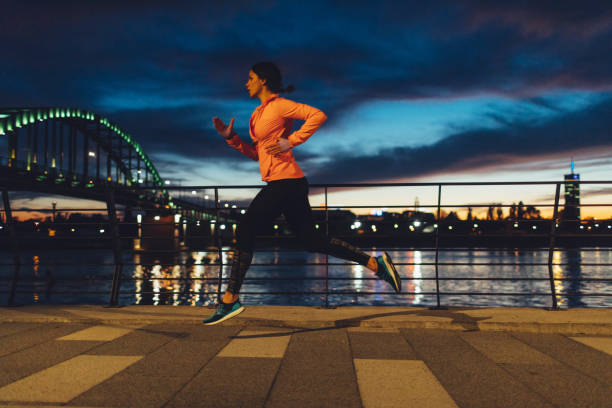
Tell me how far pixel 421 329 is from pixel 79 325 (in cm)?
299

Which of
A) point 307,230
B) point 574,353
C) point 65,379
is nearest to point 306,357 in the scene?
point 307,230

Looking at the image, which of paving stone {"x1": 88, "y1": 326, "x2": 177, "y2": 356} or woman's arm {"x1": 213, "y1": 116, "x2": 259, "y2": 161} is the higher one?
woman's arm {"x1": 213, "y1": 116, "x2": 259, "y2": 161}

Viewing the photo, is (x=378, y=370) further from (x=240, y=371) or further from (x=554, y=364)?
(x=554, y=364)

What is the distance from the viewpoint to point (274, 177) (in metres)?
3.71

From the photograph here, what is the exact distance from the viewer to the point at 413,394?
2605mm

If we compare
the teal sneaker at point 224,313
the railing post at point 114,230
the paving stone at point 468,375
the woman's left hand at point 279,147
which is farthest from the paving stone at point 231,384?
the railing post at point 114,230

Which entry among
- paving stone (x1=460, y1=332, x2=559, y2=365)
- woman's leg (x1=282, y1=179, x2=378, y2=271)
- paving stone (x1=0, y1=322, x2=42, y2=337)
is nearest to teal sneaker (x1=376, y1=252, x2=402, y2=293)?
woman's leg (x1=282, y1=179, x2=378, y2=271)

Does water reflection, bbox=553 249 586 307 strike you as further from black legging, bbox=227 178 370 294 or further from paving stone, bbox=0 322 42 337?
paving stone, bbox=0 322 42 337

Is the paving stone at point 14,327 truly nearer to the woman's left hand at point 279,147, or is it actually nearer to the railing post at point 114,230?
the railing post at point 114,230

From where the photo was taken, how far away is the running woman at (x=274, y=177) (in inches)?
145

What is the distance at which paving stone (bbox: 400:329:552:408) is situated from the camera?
8.21 feet

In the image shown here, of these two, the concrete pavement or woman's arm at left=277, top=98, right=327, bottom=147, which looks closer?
woman's arm at left=277, top=98, right=327, bottom=147

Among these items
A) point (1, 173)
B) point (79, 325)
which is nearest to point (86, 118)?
point (1, 173)

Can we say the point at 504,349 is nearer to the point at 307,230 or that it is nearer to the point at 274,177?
the point at 307,230
